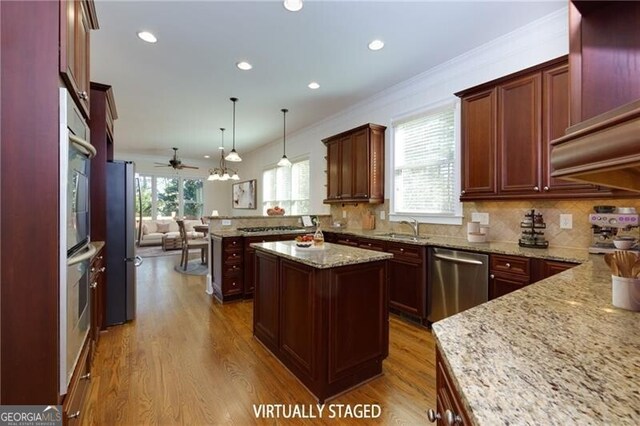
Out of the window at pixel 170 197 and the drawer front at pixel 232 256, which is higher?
the window at pixel 170 197

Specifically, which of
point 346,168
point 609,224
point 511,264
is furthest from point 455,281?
point 346,168

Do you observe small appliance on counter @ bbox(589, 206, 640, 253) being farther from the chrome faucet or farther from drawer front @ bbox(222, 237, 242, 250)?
drawer front @ bbox(222, 237, 242, 250)

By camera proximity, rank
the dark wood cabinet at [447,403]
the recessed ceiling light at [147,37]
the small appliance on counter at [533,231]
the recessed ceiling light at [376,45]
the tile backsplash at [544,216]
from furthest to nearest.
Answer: the recessed ceiling light at [376,45]
the recessed ceiling light at [147,37]
the small appliance on counter at [533,231]
the tile backsplash at [544,216]
the dark wood cabinet at [447,403]

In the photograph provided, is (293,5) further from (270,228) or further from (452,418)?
(270,228)

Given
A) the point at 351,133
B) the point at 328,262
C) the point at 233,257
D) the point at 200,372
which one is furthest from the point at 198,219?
the point at 328,262

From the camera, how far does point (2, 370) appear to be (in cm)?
114

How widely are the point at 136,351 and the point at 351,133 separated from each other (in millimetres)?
3670

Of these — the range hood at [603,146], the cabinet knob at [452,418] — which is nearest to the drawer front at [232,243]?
the cabinet knob at [452,418]

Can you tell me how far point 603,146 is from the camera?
0.48 meters

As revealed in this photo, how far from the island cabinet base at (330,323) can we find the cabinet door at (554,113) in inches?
61.0

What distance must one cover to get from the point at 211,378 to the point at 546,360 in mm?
2238

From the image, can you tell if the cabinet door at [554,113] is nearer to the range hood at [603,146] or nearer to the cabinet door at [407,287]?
the cabinet door at [407,287]

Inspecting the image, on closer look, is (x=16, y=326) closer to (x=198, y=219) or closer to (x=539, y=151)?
(x=539, y=151)

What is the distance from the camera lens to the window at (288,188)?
6.38 metres
